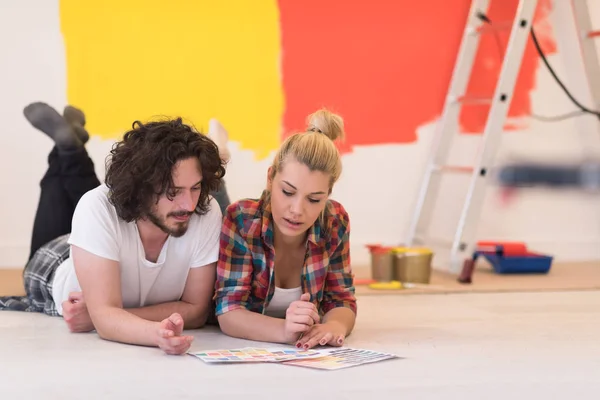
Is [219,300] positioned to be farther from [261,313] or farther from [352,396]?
[352,396]

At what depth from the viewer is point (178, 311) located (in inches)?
90.9

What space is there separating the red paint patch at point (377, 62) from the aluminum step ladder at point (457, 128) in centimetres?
11

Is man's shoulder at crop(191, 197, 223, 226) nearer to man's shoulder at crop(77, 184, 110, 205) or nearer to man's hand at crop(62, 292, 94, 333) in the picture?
man's shoulder at crop(77, 184, 110, 205)

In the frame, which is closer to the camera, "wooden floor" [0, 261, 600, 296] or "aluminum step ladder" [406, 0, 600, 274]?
"wooden floor" [0, 261, 600, 296]

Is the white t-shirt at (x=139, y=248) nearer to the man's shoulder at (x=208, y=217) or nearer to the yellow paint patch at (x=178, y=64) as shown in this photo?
the man's shoulder at (x=208, y=217)

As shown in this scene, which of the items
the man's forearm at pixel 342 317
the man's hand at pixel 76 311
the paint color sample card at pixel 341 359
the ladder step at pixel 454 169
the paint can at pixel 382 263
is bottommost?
the man's hand at pixel 76 311

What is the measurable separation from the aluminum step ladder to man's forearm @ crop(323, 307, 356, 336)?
5.12 feet

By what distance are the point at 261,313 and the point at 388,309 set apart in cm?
73

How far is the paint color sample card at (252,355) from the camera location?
6.44 ft

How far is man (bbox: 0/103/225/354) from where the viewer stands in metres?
2.12

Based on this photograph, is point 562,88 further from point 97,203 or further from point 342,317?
point 97,203

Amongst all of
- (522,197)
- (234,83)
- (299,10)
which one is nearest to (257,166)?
(234,83)

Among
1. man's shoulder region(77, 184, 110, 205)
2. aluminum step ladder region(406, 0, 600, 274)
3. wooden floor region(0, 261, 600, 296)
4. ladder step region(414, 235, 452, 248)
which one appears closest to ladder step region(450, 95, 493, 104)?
aluminum step ladder region(406, 0, 600, 274)

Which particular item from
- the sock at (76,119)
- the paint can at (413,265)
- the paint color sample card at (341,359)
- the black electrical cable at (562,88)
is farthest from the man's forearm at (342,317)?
the black electrical cable at (562,88)
